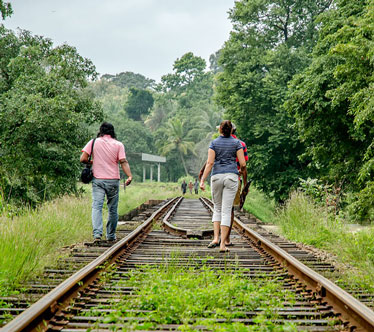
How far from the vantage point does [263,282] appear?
13.5 ft

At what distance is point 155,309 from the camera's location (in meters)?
3.25

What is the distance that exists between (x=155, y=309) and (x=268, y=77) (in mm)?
19361

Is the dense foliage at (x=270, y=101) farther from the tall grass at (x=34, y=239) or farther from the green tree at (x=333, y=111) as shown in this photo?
the tall grass at (x=34, y=239)

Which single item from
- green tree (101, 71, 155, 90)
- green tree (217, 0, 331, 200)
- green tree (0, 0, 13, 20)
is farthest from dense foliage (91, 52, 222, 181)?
green tree (0, 0, 13, 20)

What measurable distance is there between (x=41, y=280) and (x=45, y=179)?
13.7 metres

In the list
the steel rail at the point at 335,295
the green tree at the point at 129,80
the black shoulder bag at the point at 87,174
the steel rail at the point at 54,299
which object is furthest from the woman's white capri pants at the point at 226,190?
the green tree at the point at 129,80

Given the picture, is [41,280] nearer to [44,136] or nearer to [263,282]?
[263,282]

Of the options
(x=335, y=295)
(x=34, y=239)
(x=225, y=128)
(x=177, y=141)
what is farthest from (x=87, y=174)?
(x=177, y=141)

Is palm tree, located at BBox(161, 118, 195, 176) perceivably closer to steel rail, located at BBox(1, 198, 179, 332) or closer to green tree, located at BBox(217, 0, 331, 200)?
green tree, located at BBox(217, 0, 331, 200)

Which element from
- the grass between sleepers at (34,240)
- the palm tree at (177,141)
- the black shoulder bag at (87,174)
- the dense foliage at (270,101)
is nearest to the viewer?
the grass between sleepers at (34,240)

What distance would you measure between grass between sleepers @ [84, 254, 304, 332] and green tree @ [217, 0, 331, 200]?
16898 mm

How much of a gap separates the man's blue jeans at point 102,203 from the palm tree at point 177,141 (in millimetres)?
51832

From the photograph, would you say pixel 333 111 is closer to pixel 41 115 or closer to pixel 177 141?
pixel 41 115

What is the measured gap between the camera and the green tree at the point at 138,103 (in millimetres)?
72875
